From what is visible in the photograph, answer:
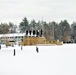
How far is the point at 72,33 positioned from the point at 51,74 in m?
144

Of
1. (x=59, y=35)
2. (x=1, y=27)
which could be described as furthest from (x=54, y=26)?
(x=1, y=27)

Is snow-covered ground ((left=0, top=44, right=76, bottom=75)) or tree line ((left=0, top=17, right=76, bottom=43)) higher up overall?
tree line ((left=0, top=17, right=76, bottom=43))

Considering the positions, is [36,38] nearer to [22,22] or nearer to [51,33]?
[51,33]

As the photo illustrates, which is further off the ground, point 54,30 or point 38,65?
point 54,30

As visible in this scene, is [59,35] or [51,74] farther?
[59,35]

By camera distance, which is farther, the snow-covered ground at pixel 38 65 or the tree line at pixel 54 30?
the tree line at pixel 54 30

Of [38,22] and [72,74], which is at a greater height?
[38,22]

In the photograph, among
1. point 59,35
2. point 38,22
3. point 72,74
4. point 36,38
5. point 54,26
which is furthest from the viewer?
point 38,22

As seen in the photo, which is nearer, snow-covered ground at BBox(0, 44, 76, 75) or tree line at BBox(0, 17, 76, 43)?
snow-covered ground at BBox(0, 44, 76, 75)

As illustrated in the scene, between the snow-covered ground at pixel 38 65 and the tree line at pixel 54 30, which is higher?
the tree line at pixel 54 30

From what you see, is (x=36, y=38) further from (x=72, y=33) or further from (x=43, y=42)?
(x=72, y=33)

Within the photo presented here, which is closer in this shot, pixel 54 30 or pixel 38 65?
pixel 38 65

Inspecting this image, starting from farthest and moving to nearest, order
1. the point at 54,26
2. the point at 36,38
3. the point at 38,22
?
the point at 38,22 < the point at 54,26 < the point at 36,38

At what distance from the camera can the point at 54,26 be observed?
165000 mm
